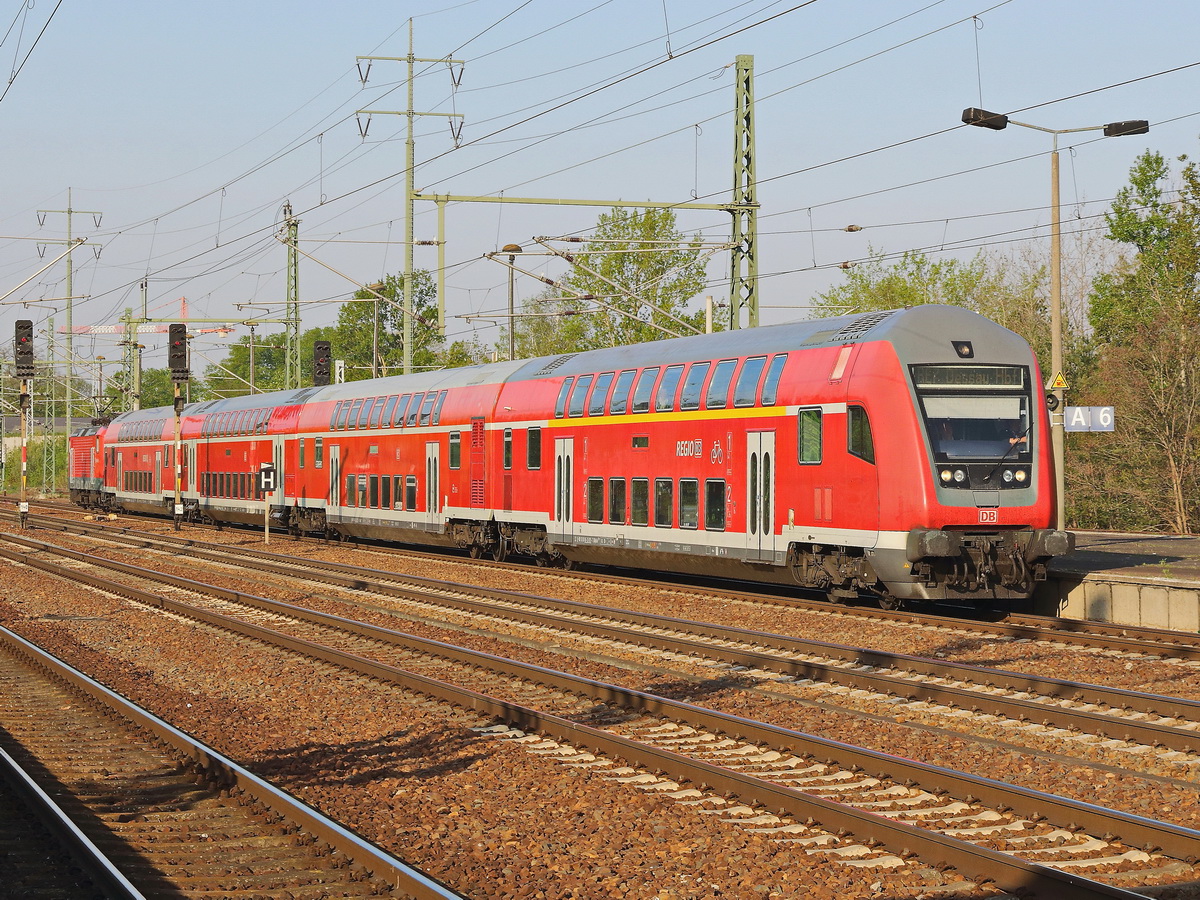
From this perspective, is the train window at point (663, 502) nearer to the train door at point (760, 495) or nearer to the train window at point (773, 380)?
the train door at point (760, 495)

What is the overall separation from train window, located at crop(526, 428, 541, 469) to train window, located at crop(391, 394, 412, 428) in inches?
264

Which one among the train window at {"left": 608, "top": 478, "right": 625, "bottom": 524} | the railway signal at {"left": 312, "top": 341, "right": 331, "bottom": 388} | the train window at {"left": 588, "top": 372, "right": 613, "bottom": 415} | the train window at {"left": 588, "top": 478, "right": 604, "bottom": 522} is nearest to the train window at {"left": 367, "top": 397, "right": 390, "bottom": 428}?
the train window at {"left": 588, "top": 372, "right": 613, "bottom": 415}

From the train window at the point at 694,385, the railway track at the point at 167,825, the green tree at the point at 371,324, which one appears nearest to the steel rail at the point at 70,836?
the railway track at the point at 167,825

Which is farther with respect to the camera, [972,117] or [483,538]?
[483,538]

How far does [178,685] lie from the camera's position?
1445 cm

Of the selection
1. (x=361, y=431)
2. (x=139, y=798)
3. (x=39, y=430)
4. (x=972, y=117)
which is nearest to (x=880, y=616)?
(x=972, y=117)

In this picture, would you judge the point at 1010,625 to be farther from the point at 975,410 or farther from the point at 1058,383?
the point at 1058,383

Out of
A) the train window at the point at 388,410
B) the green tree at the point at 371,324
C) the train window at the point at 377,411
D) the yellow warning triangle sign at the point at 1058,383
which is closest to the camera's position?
the yellow warning triangle sign at the point at 1058,383

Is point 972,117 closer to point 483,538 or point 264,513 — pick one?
→ point 483,538

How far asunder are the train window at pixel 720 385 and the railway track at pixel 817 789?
7.43m

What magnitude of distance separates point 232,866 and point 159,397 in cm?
16182

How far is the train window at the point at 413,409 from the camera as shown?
31797mm

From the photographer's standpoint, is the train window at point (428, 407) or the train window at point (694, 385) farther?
the train window at point (428, 407)

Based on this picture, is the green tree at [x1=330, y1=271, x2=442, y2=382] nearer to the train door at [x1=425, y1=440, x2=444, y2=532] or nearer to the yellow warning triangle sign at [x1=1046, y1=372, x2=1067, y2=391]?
the train door at [x1=425, y1=440, x2=444, y2=532]
